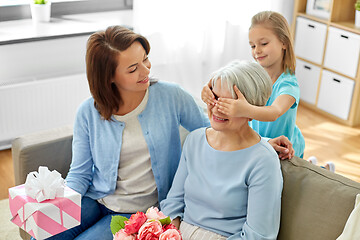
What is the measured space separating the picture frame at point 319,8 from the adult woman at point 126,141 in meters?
2.50

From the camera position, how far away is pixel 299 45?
4.36m

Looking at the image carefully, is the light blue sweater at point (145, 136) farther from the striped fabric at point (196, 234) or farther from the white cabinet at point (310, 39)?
the white cabinet at point (310, 39)

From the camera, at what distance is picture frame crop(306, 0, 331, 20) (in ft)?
13.5

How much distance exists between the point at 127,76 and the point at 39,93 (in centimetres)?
167

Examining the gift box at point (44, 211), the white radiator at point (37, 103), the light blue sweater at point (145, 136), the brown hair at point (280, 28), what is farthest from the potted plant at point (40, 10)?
the gift box at point (44, 211)

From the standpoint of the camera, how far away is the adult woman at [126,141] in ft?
6.50

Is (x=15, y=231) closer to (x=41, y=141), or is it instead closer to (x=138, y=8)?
(x=41, y=141)

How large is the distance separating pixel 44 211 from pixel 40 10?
225 centimetres

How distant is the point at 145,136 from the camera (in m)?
2.00

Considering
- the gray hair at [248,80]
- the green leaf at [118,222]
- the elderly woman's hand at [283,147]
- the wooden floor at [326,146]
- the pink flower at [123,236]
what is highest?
the gray hair at [248,80]

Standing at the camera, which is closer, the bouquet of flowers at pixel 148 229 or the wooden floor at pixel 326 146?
the bouquet of flowers at pixel 148 229

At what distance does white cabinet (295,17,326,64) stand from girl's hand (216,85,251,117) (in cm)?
274

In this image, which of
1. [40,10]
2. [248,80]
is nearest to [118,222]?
[248,80]

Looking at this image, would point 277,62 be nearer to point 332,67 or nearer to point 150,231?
point 150,231
